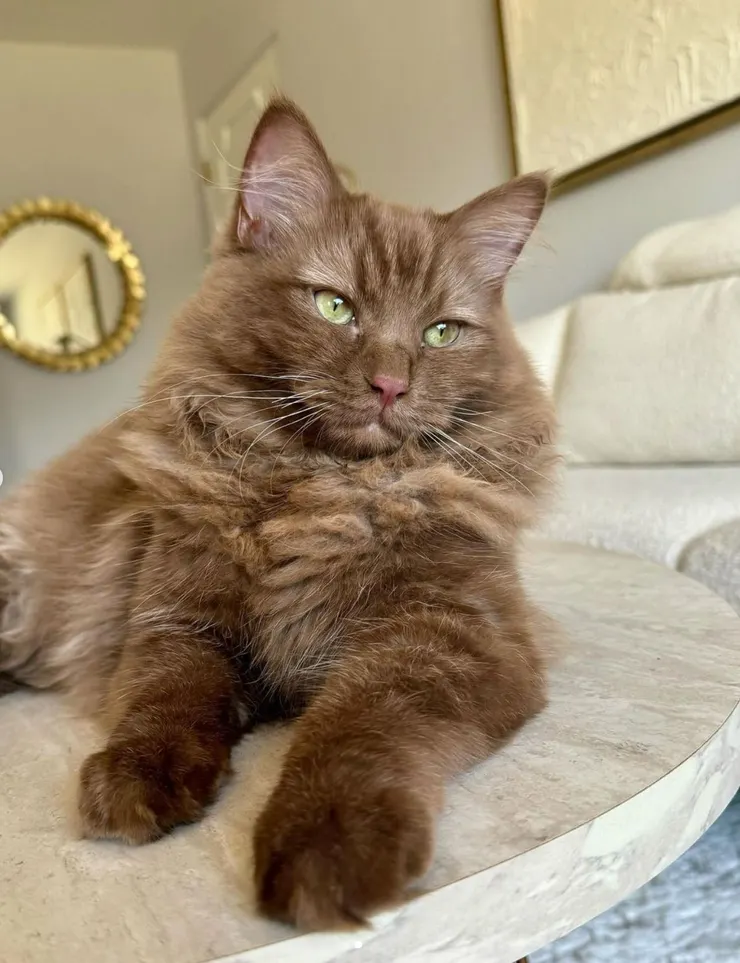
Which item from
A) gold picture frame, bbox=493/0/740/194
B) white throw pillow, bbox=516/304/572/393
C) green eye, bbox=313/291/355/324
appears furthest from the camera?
white throw pillow, bbox=516/304/572/393

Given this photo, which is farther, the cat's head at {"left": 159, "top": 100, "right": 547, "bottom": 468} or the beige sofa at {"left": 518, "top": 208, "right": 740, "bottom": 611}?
the beige sofa at {"left": 518, "top": 208, "right": 740, "bottom": 611}

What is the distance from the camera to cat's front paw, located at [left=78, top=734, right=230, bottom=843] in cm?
60

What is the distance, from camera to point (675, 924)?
1.30 metres

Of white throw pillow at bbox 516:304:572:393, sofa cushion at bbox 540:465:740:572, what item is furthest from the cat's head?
white throw pillow at bbox 516:304:572:393

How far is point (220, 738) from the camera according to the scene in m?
0.74

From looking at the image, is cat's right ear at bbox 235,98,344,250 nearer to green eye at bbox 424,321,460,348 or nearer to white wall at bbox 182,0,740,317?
green eye at bbox 424,321,460,348

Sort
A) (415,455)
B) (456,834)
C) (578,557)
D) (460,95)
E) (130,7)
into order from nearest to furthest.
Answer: (456,834), (415,455), (578,557), (460,95), (130,7)

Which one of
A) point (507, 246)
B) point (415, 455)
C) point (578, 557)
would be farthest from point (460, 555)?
point (578, 557)

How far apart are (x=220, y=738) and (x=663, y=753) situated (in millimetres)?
415

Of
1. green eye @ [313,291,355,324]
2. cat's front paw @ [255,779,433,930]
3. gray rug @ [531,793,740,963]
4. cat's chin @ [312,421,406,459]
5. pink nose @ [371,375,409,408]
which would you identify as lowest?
gray rug @ [531,793,740,963]

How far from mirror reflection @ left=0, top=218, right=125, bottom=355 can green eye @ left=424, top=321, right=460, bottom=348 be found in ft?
14.6

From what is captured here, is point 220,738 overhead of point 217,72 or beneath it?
beneath

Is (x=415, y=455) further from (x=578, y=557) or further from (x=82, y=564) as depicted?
(x=578, y=557)

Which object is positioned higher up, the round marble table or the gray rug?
the round marble table
